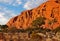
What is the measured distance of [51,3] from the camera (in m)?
78.9

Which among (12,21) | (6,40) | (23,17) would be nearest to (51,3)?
(23,17)

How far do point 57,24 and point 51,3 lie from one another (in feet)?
38.7

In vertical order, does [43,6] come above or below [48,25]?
above

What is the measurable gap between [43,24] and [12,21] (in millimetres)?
23112

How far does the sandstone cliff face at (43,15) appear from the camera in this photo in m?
71.8

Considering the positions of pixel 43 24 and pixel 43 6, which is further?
pixel 43 6

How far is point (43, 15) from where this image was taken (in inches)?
3152

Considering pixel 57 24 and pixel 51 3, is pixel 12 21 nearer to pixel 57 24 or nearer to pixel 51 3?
pixel 51 3

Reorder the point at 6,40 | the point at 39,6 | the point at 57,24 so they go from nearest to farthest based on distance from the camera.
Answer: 1. the point at 6,40
2. the point at 57,24
3. the point at 39,6

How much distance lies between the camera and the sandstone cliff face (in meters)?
71.8

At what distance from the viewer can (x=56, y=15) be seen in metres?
71.8

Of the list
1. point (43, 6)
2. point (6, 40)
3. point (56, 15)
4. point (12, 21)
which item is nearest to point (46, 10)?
point (43, 6)

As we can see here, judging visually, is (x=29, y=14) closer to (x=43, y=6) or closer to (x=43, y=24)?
(x=43, y=6)

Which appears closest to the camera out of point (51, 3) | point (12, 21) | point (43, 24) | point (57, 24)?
point (57, 24)
